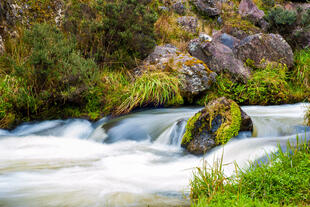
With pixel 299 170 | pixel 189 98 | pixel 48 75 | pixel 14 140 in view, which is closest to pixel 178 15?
pixel 189 98

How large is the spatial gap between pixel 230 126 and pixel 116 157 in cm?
188

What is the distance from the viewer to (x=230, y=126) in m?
4.58

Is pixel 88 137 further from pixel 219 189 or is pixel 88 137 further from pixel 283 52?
pixel 283 52

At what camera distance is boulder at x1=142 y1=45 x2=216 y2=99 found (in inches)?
280

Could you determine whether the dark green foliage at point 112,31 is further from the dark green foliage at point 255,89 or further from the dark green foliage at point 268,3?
the dark green foliage at point 268,3

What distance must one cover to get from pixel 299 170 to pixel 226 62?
210 inches

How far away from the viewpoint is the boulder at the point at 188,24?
452 inches

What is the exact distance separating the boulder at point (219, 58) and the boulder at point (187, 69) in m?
0.54

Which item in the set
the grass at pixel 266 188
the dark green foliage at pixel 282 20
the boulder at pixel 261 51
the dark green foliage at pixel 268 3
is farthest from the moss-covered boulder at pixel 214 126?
the dark green foliage at pixel 268 3

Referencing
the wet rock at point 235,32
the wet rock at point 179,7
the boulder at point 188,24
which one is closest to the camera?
the wet rock at point 235,32

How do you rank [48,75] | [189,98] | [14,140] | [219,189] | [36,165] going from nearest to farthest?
1. [219,189]
2. [36,165]
3. [14,140]
4. [48,75]
5. [189,98]

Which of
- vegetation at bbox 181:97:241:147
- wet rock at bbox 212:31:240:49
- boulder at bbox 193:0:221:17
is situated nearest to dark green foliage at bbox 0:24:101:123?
vegetation at bbox 181:97:241:147

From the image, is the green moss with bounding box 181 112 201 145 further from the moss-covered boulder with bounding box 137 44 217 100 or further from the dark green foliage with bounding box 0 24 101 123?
the dark green foliage with bounding box 0 24 101 123

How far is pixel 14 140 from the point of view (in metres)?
5.65
